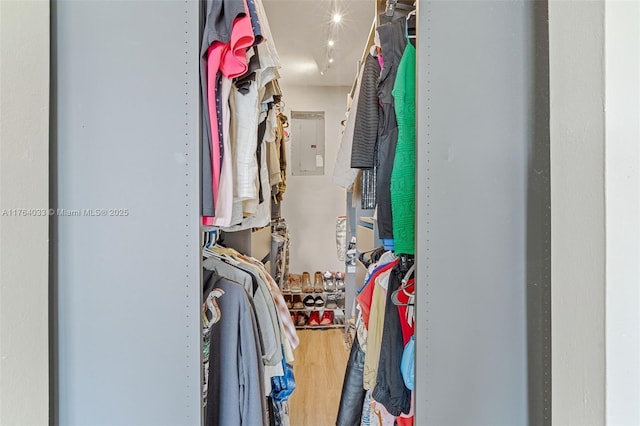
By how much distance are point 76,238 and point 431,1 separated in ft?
4.01

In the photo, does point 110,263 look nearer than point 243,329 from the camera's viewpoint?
Yes

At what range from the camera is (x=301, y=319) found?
3693 mm

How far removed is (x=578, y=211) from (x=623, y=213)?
83 mm

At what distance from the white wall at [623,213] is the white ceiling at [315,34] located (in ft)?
6.56

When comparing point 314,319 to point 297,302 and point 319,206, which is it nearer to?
point 297,302

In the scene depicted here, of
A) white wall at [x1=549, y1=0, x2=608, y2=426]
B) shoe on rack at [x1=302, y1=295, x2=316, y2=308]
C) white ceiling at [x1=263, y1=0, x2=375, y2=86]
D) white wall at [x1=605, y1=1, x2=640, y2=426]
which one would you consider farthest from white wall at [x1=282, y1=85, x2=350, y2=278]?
white wall at [x1=605, y1=1, x2=640, y2=426]

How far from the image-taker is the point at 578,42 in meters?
0.76

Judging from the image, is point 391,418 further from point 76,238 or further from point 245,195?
point 76,238

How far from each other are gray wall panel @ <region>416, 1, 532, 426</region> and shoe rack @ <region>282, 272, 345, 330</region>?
2724 mm

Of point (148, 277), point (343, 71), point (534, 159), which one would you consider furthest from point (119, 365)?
point (343, 71)

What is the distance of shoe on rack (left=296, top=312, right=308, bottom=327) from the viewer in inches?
145

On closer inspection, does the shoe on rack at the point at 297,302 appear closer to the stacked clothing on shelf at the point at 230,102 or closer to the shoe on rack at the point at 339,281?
the shoe on rack at the point at 339,281

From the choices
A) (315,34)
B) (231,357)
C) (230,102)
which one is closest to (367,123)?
(230,102)

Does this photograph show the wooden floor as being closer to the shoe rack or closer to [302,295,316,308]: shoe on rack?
the shoe rack
